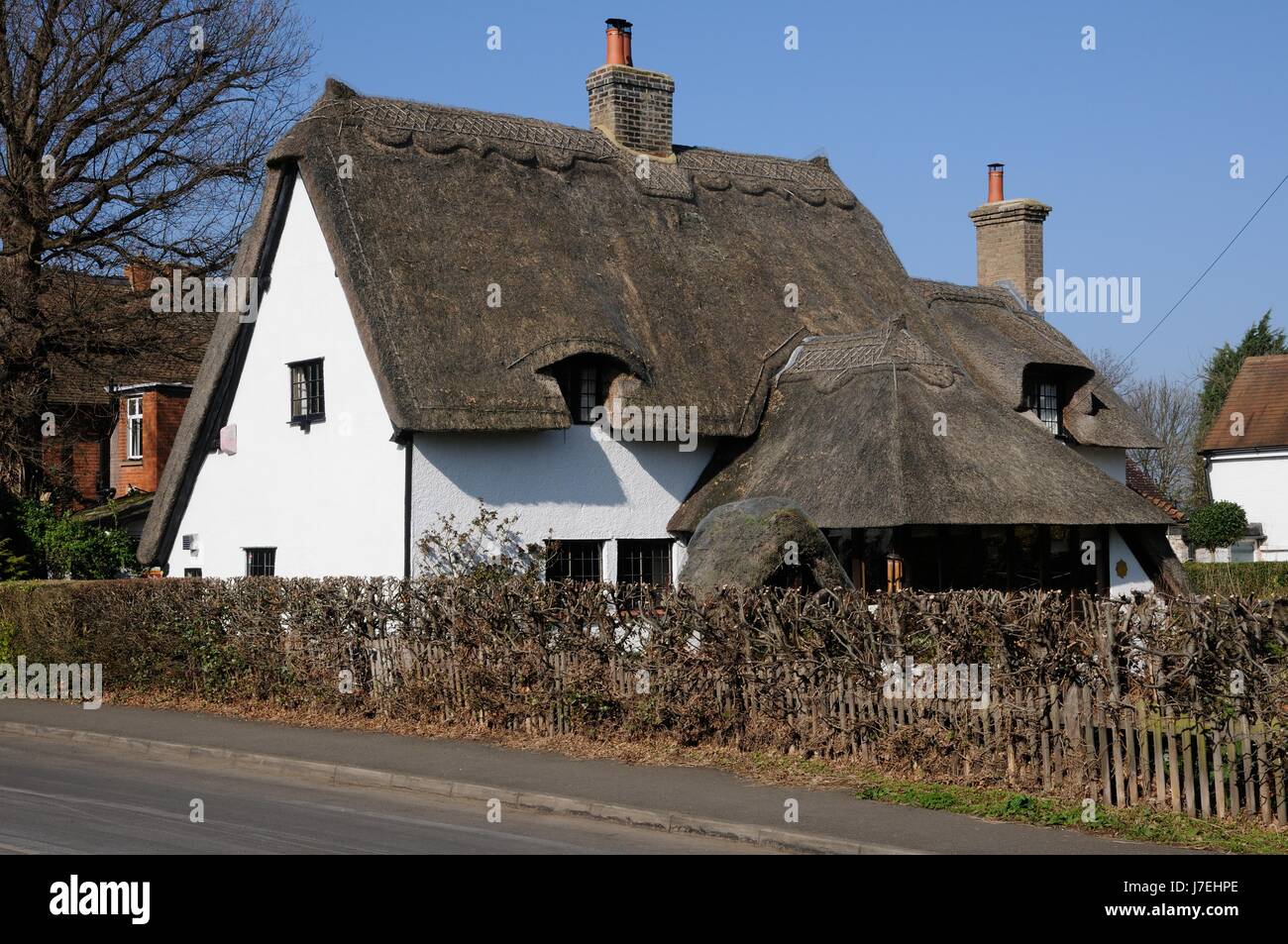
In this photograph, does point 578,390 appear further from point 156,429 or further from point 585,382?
point 156,429

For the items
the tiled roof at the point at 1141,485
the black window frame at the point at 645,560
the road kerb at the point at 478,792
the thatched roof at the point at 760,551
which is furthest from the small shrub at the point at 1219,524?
the road kerb at the point at 478,792

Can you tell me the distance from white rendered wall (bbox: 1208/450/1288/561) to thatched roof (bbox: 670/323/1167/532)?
3289 centimetres

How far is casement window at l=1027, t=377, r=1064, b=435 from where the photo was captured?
26.6 metres

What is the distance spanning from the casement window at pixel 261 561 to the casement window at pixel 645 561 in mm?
5513

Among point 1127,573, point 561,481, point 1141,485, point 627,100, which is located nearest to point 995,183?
point 1141,485

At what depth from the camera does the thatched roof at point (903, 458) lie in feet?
63.6

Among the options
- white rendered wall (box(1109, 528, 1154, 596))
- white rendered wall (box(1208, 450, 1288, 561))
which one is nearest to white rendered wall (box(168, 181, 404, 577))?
white rendered wall (box(1109, 528, 1154, 596))

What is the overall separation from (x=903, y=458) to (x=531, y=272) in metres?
6.46

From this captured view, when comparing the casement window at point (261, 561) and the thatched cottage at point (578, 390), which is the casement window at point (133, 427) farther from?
the casement window at point (261, 561)

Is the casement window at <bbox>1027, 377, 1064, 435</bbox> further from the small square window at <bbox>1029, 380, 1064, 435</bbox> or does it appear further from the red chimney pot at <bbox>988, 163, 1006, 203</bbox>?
the red chimney pot at <bbox>988, 163, 1006, 203</bbox>

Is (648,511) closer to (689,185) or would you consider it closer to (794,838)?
(689,185)
